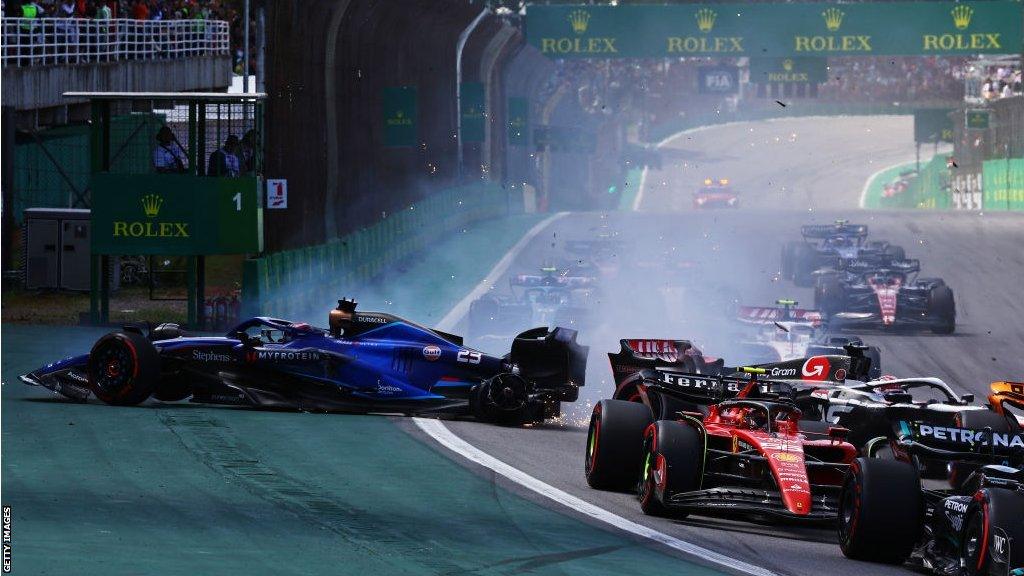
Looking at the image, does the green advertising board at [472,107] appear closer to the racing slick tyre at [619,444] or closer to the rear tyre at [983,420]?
the rear tyre at [983,420]

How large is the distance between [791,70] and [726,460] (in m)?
49.1

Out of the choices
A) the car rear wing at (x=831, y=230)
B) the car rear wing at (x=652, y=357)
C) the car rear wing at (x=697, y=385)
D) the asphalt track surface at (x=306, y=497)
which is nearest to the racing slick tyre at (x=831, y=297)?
the asphalt track surface at (x=306, y=497)

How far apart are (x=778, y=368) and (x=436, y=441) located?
363 cm

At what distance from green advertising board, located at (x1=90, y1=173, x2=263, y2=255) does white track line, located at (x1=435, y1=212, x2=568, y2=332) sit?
4.12 meters

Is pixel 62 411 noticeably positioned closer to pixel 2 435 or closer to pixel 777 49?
pixel 2 435

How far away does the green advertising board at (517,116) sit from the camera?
5694 centimetres

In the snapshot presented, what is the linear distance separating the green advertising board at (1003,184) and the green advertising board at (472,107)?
20.5 meters

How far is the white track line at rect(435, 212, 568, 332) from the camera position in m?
29.5

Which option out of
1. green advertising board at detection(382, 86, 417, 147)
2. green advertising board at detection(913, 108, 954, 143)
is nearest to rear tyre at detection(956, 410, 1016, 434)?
green advertising board at detection(382, 86, 417, 147)

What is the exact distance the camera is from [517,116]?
2251 inches

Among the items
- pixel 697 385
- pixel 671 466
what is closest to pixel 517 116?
pixel 697 385

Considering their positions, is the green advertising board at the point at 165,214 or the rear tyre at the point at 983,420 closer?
the rear tyre at the point at 983,420
